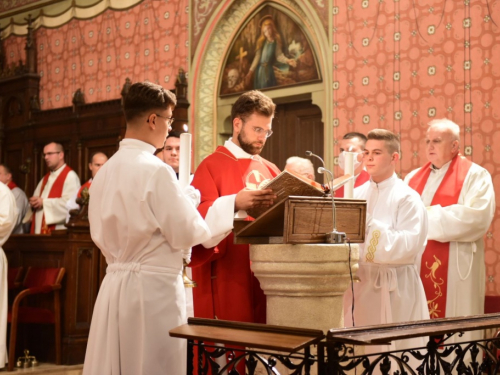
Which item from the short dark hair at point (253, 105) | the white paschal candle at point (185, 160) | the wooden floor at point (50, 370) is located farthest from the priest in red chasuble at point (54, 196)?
the white paschal candle at point (185, 160)

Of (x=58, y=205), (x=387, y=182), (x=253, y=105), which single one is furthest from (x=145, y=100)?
(x=58, y=205)

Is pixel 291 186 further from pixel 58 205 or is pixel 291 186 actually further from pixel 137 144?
pixel 58 205

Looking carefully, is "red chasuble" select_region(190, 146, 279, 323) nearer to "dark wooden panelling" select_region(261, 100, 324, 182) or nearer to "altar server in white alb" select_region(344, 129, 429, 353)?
"altar server in white alb" select_region(344, 129, 429, 353)

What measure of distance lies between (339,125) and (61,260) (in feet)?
10.6

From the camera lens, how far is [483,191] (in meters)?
6.02

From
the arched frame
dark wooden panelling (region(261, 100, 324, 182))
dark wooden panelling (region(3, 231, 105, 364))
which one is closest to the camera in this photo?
dark wooden panelling (region(3, 231, 105, 364))

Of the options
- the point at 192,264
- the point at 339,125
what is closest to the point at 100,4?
the point at 339,125

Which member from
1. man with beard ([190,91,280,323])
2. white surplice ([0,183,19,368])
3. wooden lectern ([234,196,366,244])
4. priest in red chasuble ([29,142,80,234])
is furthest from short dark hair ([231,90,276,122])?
priest in red chasuble ([29,142,80,234])

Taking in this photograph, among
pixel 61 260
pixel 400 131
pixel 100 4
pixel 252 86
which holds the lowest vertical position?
pixel 61 260

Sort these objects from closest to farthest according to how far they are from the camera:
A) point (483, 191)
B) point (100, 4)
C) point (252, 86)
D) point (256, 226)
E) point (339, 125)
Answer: point (256, 226) < point (483, 191) < point (339, 125) < point (252, 86) < point (100, 4)

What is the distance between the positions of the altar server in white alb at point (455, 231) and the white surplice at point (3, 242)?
401 cm

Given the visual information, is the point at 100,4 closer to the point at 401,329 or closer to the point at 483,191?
the point at 483,191

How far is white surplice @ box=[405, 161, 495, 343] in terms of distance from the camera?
586 cm

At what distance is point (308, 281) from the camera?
132 inches
